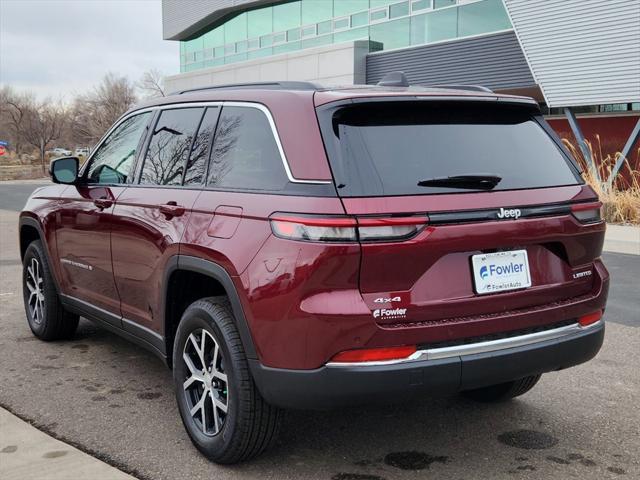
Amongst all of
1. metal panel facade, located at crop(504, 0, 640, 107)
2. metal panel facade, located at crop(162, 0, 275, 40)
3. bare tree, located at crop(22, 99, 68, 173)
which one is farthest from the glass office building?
bare tree, located at crop(22, 99, 68, 173)

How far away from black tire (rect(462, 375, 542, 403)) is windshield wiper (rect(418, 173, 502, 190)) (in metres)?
1.42

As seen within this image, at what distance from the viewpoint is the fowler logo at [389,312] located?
2807mm

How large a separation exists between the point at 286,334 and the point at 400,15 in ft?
73.0

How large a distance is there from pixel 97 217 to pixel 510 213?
2627mm

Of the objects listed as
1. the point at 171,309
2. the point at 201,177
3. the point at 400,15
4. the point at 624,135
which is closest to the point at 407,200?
the point at 201,177

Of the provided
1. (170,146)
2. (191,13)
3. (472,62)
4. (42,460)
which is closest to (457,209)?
(170,146)

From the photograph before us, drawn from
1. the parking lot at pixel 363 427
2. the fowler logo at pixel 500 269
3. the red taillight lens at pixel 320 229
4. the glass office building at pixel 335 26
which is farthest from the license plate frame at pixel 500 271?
the glass office building at pixel 335 26

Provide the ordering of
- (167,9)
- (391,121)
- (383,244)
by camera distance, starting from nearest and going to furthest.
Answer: (383,244) < (391,121) < (167,9)

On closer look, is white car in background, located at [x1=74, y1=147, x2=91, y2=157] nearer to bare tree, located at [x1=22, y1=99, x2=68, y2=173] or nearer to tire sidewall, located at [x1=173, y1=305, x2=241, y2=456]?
bare tree, located at [x1=22, y1=99, x2=68, y2=173]

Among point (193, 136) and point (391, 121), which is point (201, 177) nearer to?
point (193, 136)

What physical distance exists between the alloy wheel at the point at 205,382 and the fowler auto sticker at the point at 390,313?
82 cm

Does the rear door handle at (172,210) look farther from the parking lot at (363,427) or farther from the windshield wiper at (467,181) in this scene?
the windshield wiper at (467,181)

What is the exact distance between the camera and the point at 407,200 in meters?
2.88

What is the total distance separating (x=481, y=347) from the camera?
299 centimetres
